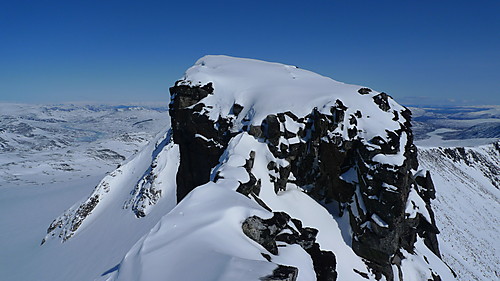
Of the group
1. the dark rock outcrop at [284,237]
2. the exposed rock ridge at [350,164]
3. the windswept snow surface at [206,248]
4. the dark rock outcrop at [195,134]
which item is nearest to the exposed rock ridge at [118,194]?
the dark rock outcrop at [195,134]

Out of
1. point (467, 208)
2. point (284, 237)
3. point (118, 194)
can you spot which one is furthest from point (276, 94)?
point (467, 208)

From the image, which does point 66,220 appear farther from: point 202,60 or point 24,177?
point 24,177

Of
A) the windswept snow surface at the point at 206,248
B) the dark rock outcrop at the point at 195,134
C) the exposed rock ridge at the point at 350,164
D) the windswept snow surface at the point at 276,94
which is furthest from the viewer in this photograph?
the dark rock outcrop at the point at 195,134

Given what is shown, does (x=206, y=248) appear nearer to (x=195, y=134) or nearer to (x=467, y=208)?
(x=195, y=134)

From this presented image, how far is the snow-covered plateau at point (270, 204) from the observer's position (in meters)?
9.16

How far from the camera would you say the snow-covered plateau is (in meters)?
9.16

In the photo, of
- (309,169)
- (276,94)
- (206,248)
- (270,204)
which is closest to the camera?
(206,248)

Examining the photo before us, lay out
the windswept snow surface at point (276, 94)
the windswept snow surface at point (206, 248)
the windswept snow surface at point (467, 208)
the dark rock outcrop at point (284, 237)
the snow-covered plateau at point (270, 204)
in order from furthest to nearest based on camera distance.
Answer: the windswept snow surface at point (467, 208)
the windswept snow surface at point (276, 94)
the dark rock outcrop at point (284, 237)
the snow-covered plateau at point (270, 204)
the windswept snow surface at point (206, 248)

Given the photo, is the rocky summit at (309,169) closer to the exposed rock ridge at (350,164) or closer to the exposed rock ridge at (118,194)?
the exposed rock ridge at (350,164)

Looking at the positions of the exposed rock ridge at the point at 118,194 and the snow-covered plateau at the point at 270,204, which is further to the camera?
the exposed rock ridge at the point at 118,194

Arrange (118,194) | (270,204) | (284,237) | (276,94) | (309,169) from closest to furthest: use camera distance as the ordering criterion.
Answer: (284,237) → (270,204) → (309,169) → (276,94) → (118,194)

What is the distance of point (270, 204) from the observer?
20656 millimetres

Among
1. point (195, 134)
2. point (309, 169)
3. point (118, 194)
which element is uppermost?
point (195, 134)

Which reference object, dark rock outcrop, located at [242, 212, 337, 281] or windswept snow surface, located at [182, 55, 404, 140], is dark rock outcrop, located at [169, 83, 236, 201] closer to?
windswept snow surface, located at [182, 55, 404, 140]
